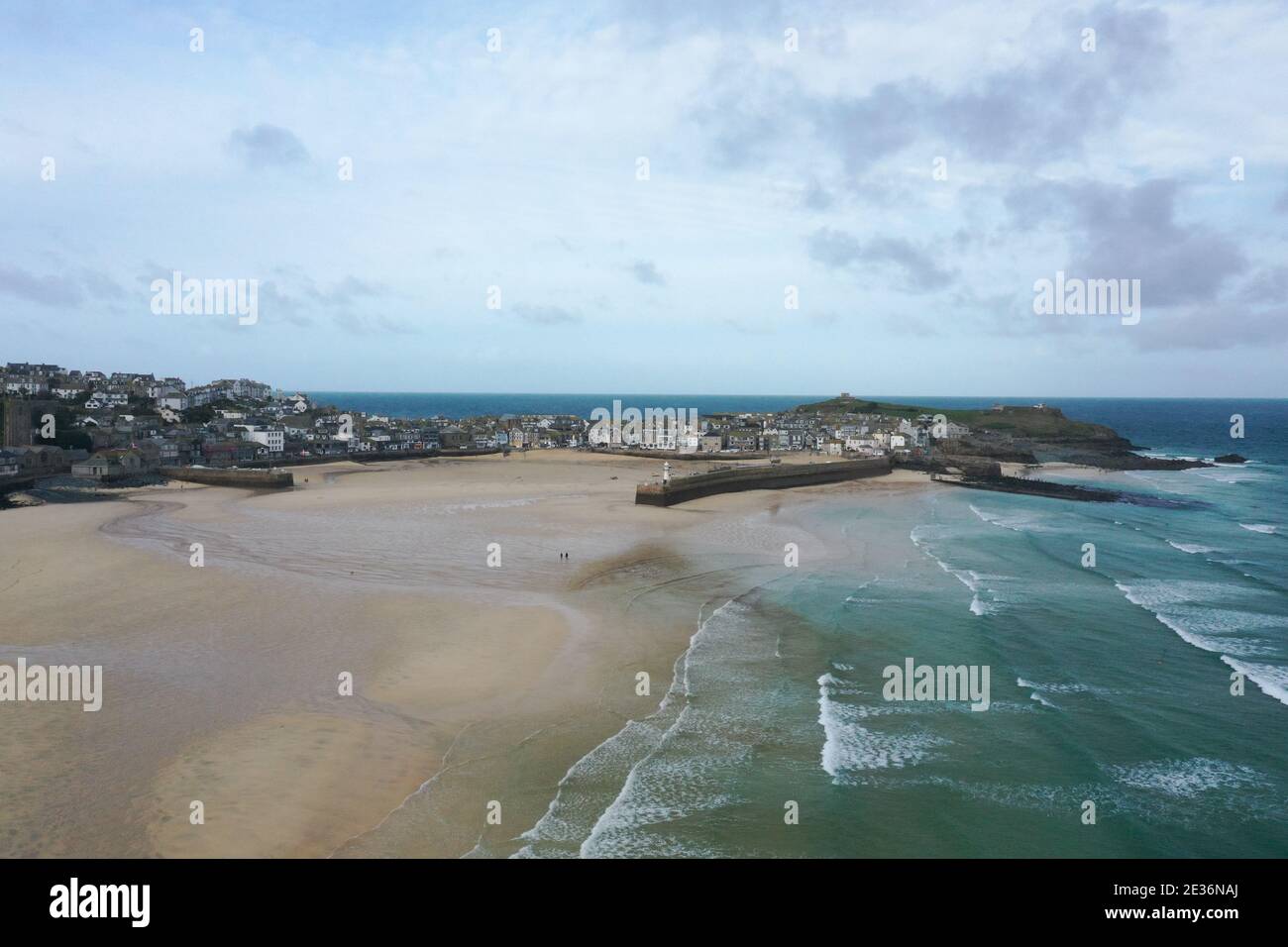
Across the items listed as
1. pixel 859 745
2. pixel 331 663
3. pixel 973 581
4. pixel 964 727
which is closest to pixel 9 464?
pixel 331 663

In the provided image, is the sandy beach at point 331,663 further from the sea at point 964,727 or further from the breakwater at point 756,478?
the breakwater at point 756,478

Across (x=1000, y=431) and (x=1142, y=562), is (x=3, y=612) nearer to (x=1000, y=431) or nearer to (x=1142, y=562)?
(x=1142, y=562)

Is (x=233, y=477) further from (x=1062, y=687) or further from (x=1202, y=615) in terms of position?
(x=1202, y=615)

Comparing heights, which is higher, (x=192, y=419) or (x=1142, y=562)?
(x=192, y=419)
